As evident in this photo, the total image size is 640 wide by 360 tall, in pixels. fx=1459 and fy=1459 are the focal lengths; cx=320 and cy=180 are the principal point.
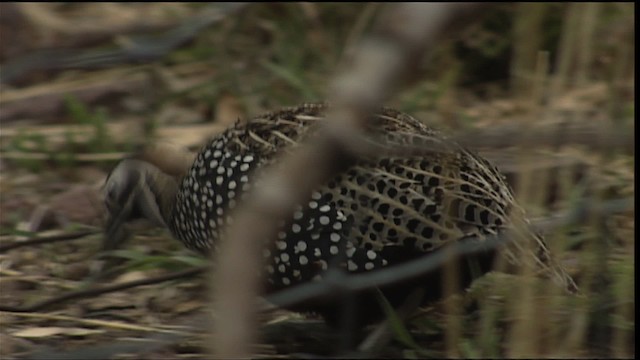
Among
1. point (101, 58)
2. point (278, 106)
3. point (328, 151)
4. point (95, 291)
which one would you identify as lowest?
point (95, 291)

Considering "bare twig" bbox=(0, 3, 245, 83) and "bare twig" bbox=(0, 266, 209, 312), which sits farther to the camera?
"bare twig" bbox=(0, 266, 209, 312)

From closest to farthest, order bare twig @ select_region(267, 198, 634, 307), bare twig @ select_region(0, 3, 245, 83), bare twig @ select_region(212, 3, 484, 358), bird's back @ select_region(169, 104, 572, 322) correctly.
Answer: bare twig @ select_region(212, 3, 484, 358) → bare twig @ select_region(0, 3, 245, 83) → bare twig @ select_region(267, 198, 634, 307) → bird's back @ select_region(169, 104, 572, 322)

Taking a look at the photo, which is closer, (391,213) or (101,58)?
(101,58)

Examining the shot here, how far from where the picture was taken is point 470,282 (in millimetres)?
3418

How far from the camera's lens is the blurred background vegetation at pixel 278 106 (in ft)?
11.1

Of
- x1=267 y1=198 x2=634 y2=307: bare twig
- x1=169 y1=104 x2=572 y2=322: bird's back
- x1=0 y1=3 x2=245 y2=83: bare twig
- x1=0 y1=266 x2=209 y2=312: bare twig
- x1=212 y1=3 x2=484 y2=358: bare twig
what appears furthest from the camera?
x1=0 y1=266 x2=209 y2=312: bare twig

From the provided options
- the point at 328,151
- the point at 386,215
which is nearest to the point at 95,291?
the point at 386,215

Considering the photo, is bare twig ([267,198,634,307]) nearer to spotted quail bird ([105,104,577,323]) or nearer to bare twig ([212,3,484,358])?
spotted quail bird ([105,104,577,323])

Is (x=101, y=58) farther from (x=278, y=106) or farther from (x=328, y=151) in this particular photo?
(x=278, y=106)

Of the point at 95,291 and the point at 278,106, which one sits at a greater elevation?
the point at 278,106

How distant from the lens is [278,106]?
5.25 metres

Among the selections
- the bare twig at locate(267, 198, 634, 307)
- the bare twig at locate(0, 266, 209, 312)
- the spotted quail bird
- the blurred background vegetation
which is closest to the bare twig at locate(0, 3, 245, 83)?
the bare twig at locate(267, 198, 634, 307)

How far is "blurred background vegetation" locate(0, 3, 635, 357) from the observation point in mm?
3389

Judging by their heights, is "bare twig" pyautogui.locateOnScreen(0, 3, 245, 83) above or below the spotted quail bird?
above
